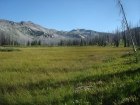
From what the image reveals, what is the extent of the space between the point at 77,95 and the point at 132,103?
7.03ft

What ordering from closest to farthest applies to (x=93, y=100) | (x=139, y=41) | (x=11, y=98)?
(x=93, y=100)
(x=11, y=98)
(x=139, y=41)

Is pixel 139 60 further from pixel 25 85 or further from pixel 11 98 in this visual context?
pixel 11 98

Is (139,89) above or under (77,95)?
above

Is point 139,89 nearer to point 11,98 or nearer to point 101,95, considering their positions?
point 101,95

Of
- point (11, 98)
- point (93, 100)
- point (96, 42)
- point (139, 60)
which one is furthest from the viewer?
point (96, 42)

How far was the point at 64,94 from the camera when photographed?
275 inches

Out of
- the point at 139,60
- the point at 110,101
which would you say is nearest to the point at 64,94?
the point at 110,101

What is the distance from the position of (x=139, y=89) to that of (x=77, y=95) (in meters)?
2.09

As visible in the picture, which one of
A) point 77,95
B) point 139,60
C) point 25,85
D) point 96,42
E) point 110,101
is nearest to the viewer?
point 110,101

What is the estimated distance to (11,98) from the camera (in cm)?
750

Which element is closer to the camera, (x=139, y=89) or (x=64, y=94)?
(x=139, y=89)

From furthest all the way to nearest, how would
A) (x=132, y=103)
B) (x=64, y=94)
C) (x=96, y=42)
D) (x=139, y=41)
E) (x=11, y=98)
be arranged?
(x=96, y=42) → (x=139, y=41) → (x=11, y=98) → (x=64, y=94) → (x=132, y=103)

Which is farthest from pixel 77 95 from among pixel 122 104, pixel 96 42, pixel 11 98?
pixel 96 42

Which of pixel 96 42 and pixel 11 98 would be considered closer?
pixel 11 98
